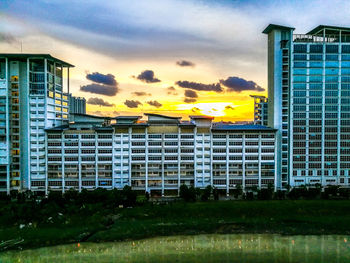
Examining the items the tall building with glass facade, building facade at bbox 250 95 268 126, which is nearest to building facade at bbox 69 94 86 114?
building facade at bbox 250 95 268 126


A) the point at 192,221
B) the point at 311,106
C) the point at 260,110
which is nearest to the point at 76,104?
the point at 260,110

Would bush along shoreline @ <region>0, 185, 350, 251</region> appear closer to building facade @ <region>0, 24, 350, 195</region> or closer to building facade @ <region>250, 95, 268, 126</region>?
building facade @ <region>0, 24, 350, 195</region>

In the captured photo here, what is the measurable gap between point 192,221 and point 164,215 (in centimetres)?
A: 657

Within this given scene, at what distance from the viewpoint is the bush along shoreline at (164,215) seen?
5194 cm

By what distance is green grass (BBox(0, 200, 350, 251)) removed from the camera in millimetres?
51031

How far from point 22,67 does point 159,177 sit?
45.4 metres

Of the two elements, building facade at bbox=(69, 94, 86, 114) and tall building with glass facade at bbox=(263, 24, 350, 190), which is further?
building facade at bbox=(69, 94, 86, 114)

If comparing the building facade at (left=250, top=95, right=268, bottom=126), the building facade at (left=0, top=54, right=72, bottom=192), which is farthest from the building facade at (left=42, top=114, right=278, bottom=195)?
the building facade at (left=250, top=95, right=268, bottom=126)

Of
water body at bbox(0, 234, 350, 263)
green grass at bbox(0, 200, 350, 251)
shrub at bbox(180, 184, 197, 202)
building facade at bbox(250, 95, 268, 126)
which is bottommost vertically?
water body at bbox(0, 234, 350, 263)

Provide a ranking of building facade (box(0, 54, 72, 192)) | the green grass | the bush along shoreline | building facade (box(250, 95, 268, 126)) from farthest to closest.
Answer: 1. building facade (box(250, 95, 268, 126))
2. building facade (box(0, 54, 72, 192))
3. the bush along shoreline
4. the green grass

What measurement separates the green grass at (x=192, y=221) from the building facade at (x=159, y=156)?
38.8 feet

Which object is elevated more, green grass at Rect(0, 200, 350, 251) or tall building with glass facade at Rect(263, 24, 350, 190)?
tall building with glass facade at Rect(263, 24, 350, 190)

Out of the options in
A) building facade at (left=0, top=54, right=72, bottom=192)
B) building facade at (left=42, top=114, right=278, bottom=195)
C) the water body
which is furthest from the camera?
building facade at (left=42, top=114, right=278, bottom=195)

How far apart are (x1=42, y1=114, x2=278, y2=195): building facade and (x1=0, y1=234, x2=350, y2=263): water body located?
28.5m
